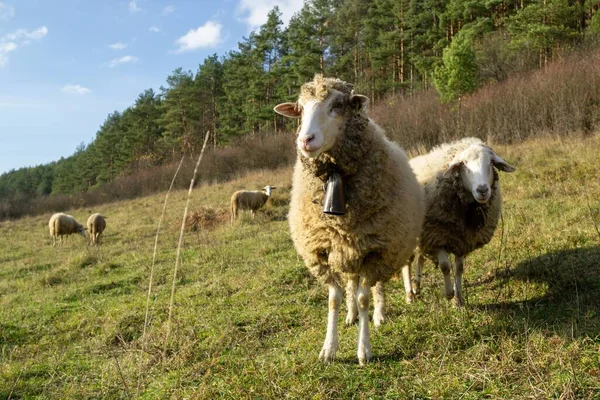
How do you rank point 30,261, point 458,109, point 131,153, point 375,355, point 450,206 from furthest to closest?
1. point 131,153
2. point 458,109
3. point 30,261
4. point 450,206
5. point 375,355

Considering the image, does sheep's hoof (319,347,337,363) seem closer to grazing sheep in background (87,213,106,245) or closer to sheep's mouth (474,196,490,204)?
sheep's mouth (474,196,490,204)

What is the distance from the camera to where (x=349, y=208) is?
345 centimetres

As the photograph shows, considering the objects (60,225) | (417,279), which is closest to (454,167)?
(417,279)

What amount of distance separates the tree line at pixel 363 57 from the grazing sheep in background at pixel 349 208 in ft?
61.6

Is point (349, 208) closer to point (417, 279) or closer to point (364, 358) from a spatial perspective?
point (364, 358)

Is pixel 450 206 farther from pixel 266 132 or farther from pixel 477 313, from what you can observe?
pixel 266 132

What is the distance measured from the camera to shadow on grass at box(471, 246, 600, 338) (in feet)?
10.8

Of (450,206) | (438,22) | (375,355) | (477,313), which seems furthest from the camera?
(438,22)

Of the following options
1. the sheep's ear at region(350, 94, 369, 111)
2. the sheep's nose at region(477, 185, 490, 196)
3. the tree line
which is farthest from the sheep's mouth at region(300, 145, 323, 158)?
the tree line

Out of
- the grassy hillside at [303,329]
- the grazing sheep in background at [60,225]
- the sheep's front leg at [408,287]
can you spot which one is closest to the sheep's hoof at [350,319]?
the grassy hillside at [303,329]

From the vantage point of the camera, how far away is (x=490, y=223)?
16.1ft

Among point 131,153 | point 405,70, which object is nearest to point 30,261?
point 405,70

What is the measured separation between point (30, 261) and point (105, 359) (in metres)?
10.3

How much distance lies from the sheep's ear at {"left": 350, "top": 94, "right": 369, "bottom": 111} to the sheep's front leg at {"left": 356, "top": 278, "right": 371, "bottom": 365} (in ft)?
4.68
